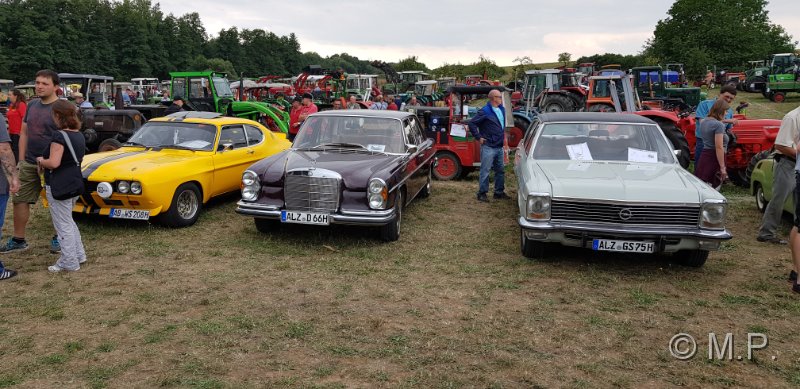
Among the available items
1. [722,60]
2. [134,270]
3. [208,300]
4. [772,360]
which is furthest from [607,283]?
[722,60]

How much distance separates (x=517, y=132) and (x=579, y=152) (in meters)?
7.15

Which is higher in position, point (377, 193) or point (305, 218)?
point (377, 193)

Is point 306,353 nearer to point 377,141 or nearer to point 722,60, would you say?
point 377,141

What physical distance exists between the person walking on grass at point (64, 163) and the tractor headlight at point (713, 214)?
5916mm

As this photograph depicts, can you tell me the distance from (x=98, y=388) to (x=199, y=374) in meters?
0.57

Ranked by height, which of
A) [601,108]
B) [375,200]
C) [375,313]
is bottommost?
[375,313]

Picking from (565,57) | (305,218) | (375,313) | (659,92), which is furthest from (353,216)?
(565,57)

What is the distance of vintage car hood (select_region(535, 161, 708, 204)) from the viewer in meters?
5.28

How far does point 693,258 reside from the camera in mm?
5672

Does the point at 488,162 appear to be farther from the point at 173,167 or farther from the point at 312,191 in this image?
the point at 173,167

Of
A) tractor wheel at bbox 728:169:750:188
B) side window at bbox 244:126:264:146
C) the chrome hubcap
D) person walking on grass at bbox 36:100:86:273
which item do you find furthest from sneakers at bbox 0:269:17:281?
tractor wheel at bbox 728:169:750:188

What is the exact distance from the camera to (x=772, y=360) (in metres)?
3.77

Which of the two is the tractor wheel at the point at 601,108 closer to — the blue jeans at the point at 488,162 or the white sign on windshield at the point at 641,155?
the blue jeans at the point at 488,162

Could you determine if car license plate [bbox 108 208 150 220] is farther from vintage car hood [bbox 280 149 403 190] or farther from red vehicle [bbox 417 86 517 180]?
red vehicle [bbox 417 86 517 180]
